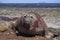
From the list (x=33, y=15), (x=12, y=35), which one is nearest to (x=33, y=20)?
(x=33, y=15)

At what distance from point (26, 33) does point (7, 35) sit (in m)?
0.78

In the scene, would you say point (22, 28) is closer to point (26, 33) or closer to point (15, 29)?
point (26, 33)

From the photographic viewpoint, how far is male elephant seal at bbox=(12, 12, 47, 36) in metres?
9.35

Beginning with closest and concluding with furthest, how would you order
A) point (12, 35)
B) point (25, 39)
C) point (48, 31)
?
point (25, 39)
point (12, 35)
point (48, 31)

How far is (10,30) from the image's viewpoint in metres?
10.8

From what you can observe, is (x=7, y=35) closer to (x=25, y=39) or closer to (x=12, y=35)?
(x=12, y=35)

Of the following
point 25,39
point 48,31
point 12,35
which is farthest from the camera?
point 48,31

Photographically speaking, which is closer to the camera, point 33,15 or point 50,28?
point 33,15

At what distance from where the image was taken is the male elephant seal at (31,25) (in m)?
9.35

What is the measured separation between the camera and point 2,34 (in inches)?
392

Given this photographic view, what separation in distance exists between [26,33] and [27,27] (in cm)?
50

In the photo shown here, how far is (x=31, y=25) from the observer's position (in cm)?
943

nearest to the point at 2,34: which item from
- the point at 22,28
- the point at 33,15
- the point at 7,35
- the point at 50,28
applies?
the point at 7,35

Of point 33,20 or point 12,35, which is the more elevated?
point 33,20
